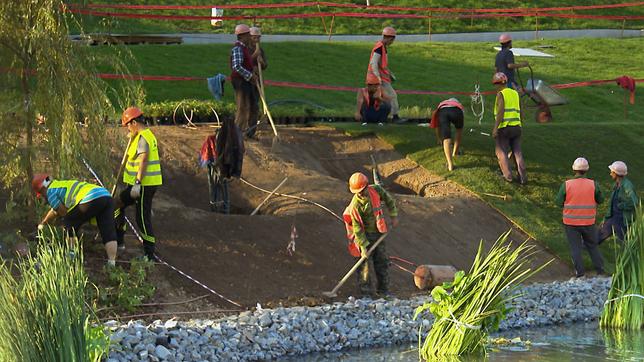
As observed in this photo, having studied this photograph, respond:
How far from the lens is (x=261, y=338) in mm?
14195

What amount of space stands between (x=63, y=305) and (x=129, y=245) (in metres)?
6.21

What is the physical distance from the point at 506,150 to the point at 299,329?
7.86m

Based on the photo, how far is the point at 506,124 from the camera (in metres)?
21.0

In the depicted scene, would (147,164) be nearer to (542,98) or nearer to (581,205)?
(581,205)

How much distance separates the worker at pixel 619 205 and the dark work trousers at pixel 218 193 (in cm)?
568

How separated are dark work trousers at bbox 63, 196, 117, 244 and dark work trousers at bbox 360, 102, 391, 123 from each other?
8.60 m

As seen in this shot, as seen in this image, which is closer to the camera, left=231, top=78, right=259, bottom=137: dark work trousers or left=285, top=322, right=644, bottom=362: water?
left=285, top=322, right=644, bottom=362: water

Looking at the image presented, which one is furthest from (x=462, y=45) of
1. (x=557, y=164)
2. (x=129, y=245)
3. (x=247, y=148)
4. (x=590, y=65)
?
(x=129, y=245)

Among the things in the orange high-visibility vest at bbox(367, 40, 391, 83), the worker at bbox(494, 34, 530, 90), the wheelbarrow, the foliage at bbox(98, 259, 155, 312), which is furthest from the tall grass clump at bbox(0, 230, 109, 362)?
the wheelbarrow

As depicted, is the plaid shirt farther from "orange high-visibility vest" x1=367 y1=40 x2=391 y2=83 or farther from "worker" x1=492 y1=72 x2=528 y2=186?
"worker" x1=492 y1=72 x2=528 y2=186

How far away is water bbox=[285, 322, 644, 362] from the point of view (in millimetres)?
14336

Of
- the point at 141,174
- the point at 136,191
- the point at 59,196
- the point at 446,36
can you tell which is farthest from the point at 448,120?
the point at 446,36

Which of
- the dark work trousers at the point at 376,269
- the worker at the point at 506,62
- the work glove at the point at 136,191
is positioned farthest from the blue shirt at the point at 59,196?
the worker at the point at 506,62

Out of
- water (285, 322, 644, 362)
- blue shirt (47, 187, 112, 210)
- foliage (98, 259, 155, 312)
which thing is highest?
blue shirt (47, 187, 112, 210)
